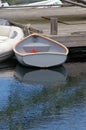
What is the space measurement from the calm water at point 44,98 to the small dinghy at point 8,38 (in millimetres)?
531

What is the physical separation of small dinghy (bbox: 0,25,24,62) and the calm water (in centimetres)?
53

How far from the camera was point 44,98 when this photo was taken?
14047mm

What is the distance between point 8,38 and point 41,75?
6.80ft

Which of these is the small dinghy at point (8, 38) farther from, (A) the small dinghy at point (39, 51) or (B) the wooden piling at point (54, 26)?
(B) the wooden piling at point (54, 26)

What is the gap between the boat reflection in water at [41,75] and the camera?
1571cm

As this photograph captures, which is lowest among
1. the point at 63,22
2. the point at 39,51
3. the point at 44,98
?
the point at 63,22

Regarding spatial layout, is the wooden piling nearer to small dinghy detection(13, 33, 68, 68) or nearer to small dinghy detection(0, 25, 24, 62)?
small dinghy detection(13, 33, 68, 68)

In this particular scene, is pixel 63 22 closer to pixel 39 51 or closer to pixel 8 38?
pixel 8 38

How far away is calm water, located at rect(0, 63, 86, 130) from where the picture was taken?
12133mm

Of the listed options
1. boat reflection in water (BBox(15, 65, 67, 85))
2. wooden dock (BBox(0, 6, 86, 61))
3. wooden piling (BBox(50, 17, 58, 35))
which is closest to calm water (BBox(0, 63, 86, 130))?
boat reflection in water (BBox(15, 65, 67, 85))

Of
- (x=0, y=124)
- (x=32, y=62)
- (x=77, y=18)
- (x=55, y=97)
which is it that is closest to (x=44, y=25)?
(x=77, y=18)

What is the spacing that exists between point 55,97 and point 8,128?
2638mm

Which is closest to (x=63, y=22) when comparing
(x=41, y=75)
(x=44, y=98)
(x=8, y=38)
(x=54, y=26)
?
(x=54, y=26)

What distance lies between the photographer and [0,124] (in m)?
12.0
